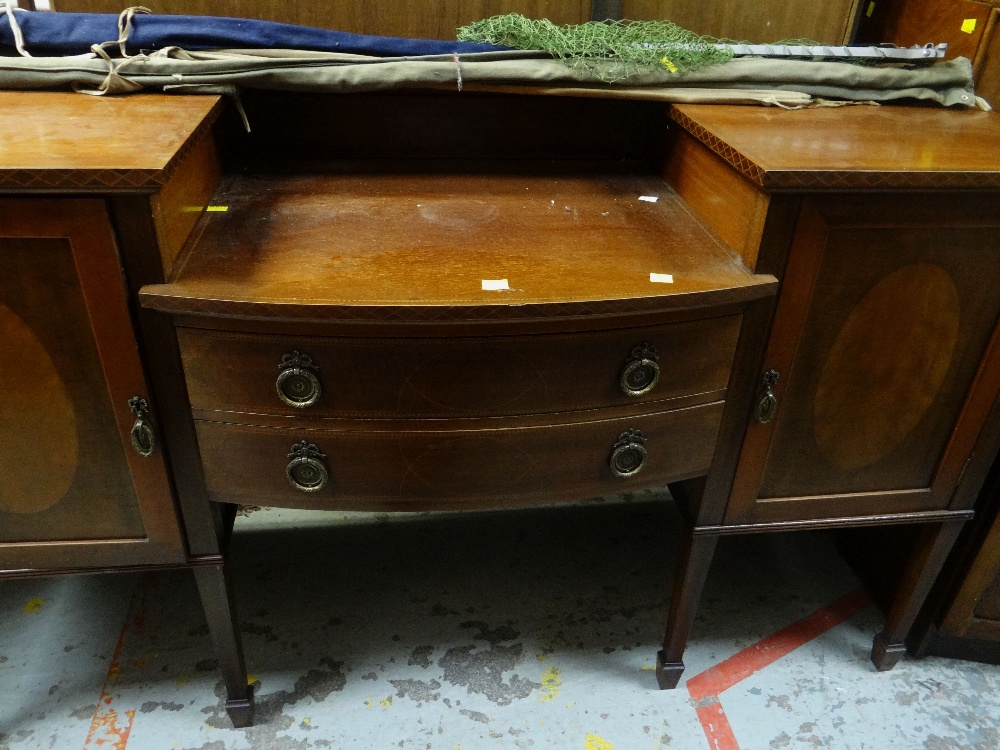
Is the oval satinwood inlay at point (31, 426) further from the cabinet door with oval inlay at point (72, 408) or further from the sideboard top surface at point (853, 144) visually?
the sideboard top surface at point (853, 144)

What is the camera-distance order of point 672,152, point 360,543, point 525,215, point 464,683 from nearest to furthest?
point 525,215, point 672,152, point 464,683, point 360,543

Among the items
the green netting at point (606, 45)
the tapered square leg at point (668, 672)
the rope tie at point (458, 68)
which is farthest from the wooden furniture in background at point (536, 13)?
the tapered square leg at point (668, 672)

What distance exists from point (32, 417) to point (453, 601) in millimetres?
891

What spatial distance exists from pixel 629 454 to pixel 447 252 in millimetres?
392

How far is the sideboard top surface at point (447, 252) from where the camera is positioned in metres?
0.89

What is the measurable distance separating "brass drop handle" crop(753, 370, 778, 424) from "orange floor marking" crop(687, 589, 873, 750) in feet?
1.96

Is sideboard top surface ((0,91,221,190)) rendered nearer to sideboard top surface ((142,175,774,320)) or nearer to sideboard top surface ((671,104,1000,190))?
sideboard top surface ((142,175,774,320))

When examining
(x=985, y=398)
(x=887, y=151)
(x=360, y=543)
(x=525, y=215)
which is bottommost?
(x=360, y=543)

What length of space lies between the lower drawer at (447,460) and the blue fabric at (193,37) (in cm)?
60

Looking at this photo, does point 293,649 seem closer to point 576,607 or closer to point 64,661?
point 64,661

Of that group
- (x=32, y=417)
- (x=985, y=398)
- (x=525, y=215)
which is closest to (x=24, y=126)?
(x=32, y=417)

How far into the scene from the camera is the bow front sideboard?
91cm

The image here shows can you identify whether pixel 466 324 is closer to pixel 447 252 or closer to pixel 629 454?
pixel 447 252

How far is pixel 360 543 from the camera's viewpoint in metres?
1.73
